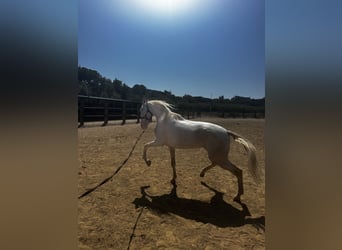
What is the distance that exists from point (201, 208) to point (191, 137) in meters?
0.42

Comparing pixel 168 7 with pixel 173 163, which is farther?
pixel 173 163

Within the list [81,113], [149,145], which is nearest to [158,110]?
[149,145]

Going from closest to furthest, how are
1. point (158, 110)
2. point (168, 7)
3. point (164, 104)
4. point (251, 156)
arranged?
point (168, 7), point (251, 156), point (164, 104), point (158, 110)

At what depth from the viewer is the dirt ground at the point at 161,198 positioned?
3.87ft

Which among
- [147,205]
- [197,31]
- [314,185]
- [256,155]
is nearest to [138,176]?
[147,205]

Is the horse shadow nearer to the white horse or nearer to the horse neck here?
the white horse

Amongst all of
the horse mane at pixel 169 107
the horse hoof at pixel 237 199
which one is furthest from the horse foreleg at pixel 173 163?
the horse hoof at pixel 237 199

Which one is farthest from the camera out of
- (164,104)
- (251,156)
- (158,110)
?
(158,110)

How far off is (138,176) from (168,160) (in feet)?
0.67

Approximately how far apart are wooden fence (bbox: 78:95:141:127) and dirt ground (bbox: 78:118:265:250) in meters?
0.06

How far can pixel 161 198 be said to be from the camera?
146 centimetres

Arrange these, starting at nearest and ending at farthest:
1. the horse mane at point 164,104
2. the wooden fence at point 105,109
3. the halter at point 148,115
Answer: the wooden fence at point 105,109
the horse mane at point 164,104
the halter at point 148,115

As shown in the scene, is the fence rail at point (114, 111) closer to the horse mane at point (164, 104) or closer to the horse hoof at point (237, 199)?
the horse mane at point (164, 104)

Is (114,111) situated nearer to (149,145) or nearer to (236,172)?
(149,145)
